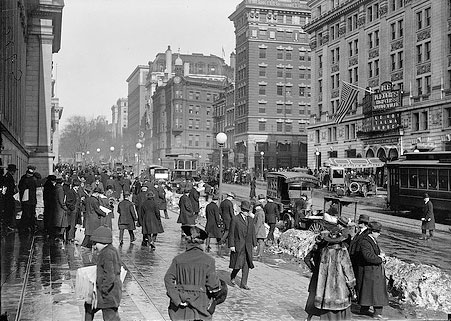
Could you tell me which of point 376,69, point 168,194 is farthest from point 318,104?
point 168,194

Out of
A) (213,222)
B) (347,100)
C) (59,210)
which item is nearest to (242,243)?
(213,222)

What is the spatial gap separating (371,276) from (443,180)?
18399 mm

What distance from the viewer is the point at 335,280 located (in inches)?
288

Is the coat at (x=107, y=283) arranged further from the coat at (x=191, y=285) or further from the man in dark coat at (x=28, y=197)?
the man in dark coat at (x=28, y=197)

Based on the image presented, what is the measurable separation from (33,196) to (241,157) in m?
70.5

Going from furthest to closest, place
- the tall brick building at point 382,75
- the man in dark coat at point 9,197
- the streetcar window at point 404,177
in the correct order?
the tall brick building at point 382,75, the streetcar window at point 404,177, the man in dark coat at point 9,197

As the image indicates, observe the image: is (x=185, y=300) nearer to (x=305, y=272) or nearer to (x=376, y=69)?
(x=305, y=272)

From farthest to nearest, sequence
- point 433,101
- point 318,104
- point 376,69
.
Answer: point 318,104, point 376,69, point 433,101

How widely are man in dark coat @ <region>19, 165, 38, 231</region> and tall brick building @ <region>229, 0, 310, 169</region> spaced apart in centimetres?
6778

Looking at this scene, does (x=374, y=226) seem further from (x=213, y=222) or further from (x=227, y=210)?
(x=213, y=222)

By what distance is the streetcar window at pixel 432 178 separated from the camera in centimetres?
2595

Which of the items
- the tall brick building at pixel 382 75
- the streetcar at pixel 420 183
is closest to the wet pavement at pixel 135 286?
→ the streetcar at pixel 420 183

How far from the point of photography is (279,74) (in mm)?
86062

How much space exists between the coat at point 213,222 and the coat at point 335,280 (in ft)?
29.0
